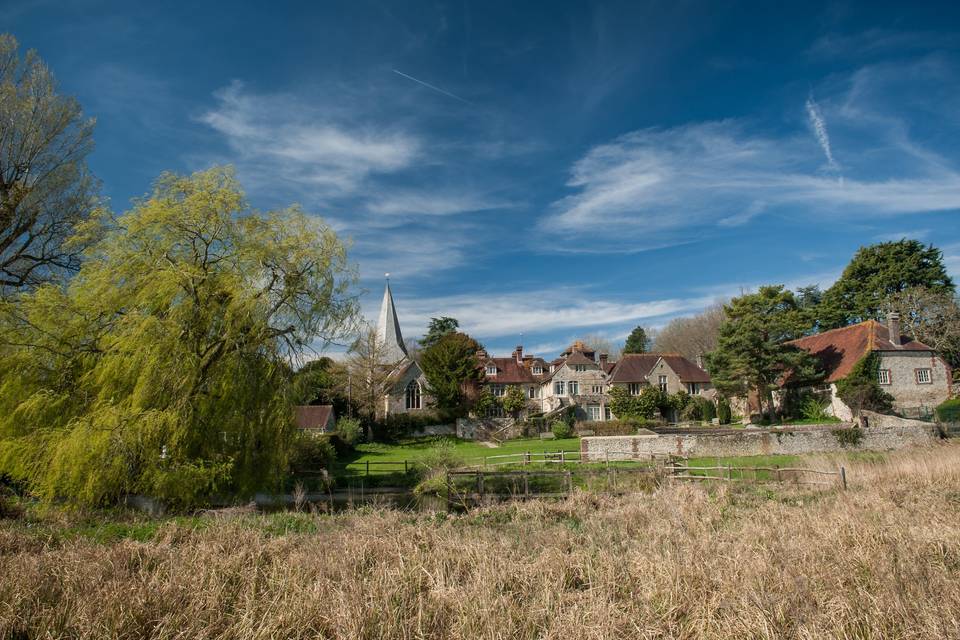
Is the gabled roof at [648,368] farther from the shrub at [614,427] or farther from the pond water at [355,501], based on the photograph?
the pond water at [355,501]

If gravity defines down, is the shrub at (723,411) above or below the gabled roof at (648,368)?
below

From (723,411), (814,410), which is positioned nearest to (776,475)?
(814,410)

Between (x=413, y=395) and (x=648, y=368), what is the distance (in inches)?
913

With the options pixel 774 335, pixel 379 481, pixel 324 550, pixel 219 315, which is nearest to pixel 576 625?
pixel 324 550

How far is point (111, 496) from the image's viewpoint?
13719mm

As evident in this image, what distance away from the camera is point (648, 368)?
5216cm

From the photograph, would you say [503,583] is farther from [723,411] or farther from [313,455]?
[723,411]

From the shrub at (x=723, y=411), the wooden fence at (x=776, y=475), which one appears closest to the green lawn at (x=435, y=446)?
the wooden fence at (x=776, y=475)

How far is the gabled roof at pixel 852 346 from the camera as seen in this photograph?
128 ft

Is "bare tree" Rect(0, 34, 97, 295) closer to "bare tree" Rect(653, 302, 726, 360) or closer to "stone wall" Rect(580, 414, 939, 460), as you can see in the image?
"stone wall" Rect(580, 414, 939, 460)

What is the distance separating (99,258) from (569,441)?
106 ft

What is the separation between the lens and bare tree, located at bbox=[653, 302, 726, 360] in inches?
2847

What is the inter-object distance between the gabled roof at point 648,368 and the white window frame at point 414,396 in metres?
18.9

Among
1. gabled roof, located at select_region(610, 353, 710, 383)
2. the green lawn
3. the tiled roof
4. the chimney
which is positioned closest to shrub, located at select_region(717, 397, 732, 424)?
gabled roof, located at select_region(610, 353, 710, 383)
